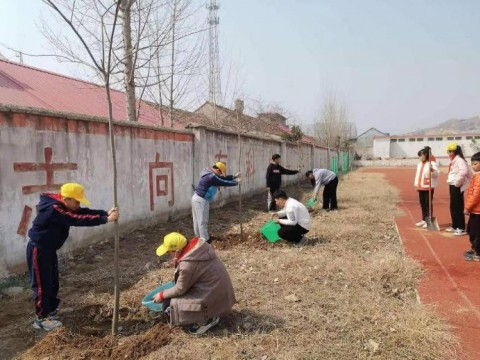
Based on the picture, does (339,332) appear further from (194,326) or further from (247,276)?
(247,276)

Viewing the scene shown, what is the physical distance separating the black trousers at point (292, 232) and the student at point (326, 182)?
11.2 ft

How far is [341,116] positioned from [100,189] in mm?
35152

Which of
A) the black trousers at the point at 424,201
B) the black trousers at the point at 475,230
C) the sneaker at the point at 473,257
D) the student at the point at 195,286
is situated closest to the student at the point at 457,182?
the black trousers at the point at 424,201

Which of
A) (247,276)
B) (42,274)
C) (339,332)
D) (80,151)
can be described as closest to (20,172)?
(80,151)

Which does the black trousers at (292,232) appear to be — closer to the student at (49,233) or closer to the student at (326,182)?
the student at (326,182)

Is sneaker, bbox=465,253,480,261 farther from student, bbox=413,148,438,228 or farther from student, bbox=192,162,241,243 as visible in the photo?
student, bbox=192,162,241,243

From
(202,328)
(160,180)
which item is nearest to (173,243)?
(202,328)

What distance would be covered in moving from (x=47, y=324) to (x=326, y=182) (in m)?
7.68

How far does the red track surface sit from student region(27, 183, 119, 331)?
130 inches

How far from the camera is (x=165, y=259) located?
19.6ft

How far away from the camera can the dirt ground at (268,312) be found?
3199 millimetres

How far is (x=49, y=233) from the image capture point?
3.62 m

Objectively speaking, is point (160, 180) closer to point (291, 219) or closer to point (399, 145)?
point (291, 219)

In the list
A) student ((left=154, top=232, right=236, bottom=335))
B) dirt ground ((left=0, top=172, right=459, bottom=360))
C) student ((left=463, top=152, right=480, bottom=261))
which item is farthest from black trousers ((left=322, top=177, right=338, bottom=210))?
student ((left=154, top=232, right=236, bottom=335))
